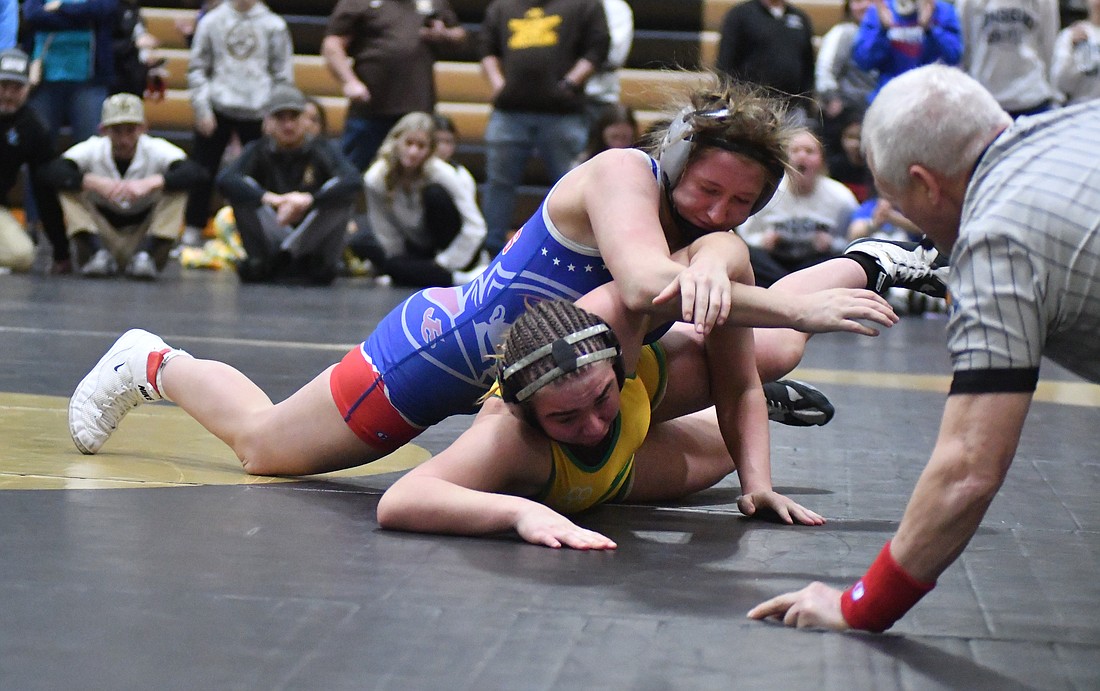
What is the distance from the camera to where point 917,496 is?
72.2 inches

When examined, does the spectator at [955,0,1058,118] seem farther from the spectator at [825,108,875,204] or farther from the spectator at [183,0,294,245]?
the spectator at [183,0,294,245]

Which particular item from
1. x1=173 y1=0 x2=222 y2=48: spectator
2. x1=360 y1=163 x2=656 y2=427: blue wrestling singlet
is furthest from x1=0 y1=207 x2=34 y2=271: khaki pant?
x1=360 y1=163 x2=656 y2=427: blue wrestling singlet

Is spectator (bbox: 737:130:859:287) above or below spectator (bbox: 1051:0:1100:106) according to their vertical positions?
below

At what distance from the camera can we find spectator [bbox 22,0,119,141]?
8.94m

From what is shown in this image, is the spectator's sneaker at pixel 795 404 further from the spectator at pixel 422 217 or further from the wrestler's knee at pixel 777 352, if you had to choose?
the spectator at pixel 422 217

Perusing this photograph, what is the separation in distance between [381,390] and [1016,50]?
577 centimetres

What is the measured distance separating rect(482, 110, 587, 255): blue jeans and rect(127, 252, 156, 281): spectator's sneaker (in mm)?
2006

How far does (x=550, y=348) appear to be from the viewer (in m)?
2.49

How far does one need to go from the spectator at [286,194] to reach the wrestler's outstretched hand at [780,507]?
598 centimetres

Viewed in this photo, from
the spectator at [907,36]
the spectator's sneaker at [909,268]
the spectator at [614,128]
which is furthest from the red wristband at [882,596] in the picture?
the spectator at [907,36]

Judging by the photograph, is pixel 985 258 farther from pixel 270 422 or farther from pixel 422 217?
pixel 422 217

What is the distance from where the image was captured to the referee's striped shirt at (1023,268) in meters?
1.73

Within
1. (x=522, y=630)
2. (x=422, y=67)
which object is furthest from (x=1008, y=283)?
(x=422, y=67)

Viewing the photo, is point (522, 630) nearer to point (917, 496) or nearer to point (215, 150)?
point (917, 496)
